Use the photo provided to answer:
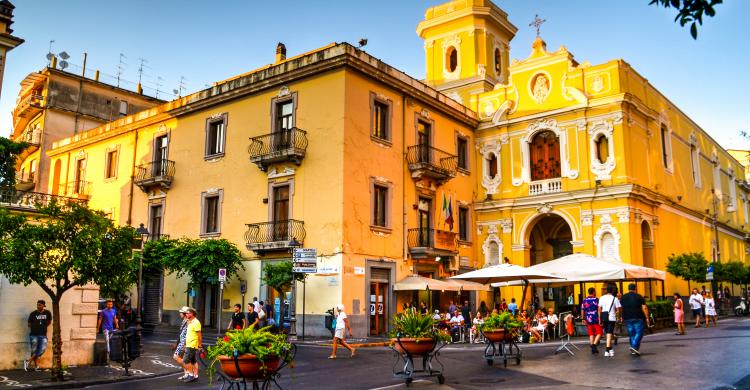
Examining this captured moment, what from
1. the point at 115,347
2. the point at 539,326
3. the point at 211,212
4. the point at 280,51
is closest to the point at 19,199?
the point at 115,347

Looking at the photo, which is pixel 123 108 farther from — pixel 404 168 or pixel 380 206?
pixel 380 206

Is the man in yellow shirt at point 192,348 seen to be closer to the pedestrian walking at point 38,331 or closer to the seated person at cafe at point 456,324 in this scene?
the pedestrian walking at point 38,331

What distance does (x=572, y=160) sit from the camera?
3139 centimetres

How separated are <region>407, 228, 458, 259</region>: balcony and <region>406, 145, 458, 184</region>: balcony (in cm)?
246

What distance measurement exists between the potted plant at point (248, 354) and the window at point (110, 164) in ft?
101

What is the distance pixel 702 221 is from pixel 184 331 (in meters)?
34.5

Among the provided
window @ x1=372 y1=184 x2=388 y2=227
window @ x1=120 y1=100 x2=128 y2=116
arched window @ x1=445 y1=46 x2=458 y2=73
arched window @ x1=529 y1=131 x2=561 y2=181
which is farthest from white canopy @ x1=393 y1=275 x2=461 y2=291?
window @ x1=120 y1=100 x2=128 y2=116

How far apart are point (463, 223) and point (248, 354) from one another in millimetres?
25529

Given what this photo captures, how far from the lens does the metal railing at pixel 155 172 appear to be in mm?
31844

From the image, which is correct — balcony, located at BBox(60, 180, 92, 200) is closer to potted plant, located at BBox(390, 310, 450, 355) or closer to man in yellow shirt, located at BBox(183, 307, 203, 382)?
man in yellow shirt, located at BBox(183, 307, 203, 382)

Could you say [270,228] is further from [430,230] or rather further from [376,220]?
[430,230]

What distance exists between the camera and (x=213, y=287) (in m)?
29.1

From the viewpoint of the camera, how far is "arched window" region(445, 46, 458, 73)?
1521 inches

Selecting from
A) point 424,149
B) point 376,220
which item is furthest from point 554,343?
point 424,149
